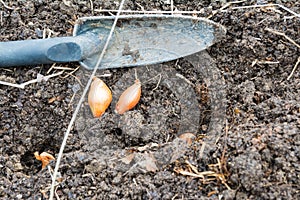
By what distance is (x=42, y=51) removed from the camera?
210 centimetres

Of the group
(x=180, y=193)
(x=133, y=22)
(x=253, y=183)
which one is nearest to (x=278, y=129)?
(x=253, y=183)

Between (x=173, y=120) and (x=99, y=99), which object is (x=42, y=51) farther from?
(x=173, y=120)

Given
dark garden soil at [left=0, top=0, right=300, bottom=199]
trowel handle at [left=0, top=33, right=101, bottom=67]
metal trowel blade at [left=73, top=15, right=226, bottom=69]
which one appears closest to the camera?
dark garden soil at [left=0, top=0, right=300, bottom=199]

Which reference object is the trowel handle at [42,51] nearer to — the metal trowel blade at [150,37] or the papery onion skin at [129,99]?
the metal trowel blade at [150,37]

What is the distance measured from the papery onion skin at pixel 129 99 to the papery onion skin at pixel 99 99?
54mm

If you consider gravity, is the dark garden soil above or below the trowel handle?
below

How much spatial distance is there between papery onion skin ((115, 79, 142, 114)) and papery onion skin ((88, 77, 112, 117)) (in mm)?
54

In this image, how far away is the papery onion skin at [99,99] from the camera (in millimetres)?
2148

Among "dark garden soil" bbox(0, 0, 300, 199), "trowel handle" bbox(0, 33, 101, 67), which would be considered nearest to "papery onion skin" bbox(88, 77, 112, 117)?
"dark garden soil" bbox(0, 0, 300, 199)

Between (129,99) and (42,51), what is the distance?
423 millimetres

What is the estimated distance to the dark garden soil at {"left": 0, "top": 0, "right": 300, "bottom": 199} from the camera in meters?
1.78

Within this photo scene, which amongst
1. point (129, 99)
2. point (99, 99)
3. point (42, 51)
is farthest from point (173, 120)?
point (42, 51)

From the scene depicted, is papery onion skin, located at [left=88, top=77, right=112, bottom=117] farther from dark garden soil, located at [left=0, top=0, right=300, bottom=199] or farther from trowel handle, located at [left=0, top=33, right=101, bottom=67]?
trowel handle, located at [left=0, top=33, right=101, bottom=67]

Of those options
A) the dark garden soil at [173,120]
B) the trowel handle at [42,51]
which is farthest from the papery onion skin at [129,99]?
the trowel handle at [42,51]
